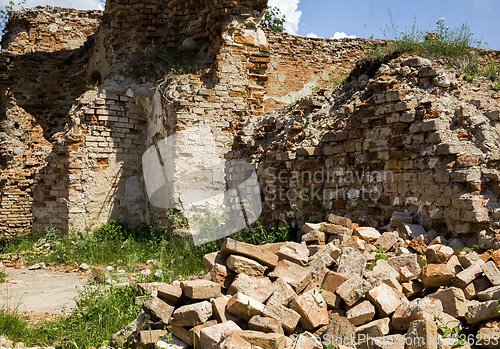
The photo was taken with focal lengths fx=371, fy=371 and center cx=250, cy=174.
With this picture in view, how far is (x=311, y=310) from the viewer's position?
8.13ft

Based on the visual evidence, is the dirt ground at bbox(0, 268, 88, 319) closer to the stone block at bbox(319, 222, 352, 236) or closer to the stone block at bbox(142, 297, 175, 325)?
the stone block at bbox(142, 297, 175, 325)

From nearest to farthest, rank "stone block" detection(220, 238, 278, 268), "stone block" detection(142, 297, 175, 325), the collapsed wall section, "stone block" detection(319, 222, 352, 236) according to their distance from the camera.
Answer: "stone block" detection(142, 297, 175, 325) → "stone block" detection(220, 238, 278, 268) → the collapsed wall section → "stone block" detection(319, 222, 352, 236)

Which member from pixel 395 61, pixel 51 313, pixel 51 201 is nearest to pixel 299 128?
pixel 395 61

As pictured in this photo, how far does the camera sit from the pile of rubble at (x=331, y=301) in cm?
223

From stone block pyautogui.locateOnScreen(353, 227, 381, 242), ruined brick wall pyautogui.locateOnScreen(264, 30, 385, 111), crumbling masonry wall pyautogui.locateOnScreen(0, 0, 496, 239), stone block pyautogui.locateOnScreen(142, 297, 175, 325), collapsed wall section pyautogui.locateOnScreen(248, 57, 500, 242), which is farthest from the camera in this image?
ruined brick wall pyautogui.locateOnScreen(264, 30, 385, 111)

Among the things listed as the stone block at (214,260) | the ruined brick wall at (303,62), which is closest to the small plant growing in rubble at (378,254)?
the stone block at (214,260)

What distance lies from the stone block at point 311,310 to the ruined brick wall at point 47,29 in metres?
12.4

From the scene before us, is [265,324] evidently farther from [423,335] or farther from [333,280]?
[423,335]

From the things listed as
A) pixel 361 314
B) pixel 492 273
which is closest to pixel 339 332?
pixel 361 314

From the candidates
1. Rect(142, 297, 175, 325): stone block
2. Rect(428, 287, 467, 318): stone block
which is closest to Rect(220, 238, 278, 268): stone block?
Rect(142, 297, 175, 325): stone block

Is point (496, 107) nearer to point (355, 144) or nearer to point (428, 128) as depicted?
point (428, 128)

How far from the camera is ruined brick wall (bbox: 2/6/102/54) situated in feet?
38.7

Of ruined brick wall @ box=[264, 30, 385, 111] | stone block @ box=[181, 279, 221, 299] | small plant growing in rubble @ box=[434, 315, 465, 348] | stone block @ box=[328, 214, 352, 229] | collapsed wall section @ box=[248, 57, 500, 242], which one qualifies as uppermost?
ruined brick wall @ box=[264, 30, 385, 111]

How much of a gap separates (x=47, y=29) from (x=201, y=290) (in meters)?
12.5
